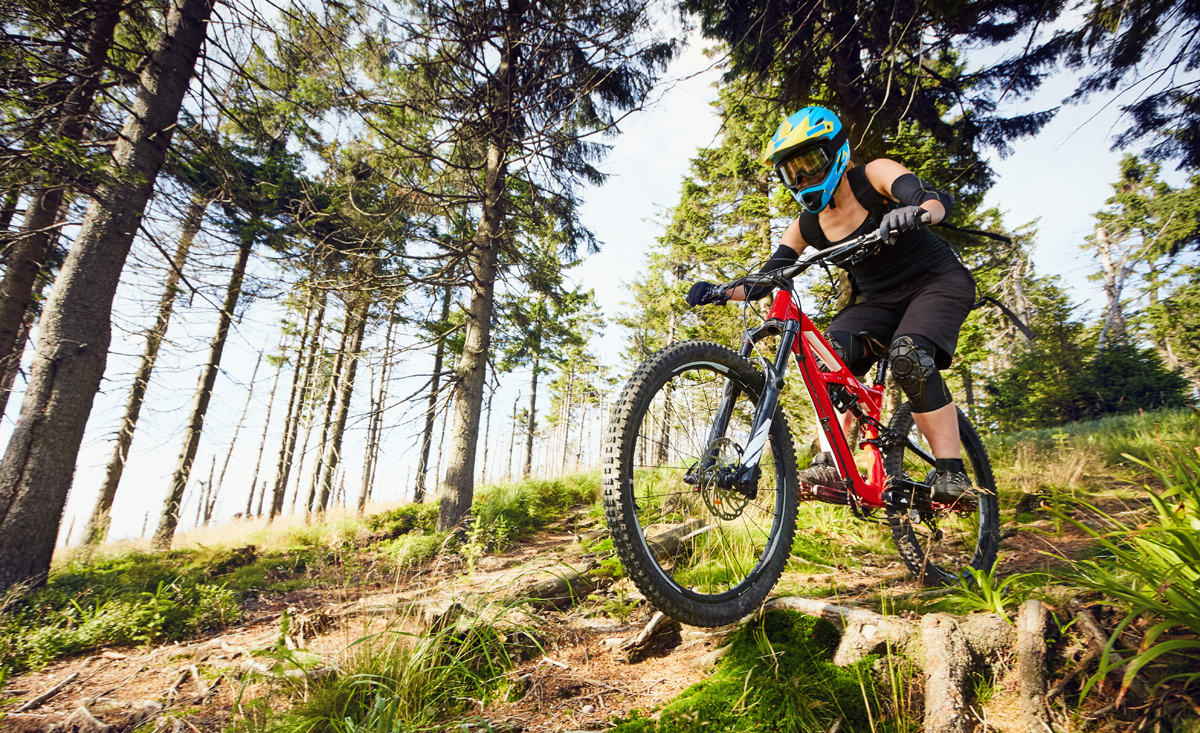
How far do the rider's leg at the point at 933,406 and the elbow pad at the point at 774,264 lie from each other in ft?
2.28

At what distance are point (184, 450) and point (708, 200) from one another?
16.1 meters

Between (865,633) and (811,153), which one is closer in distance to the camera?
(865,633)

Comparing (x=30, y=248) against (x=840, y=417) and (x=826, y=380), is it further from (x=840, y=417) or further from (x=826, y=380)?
(x=840, y=417)

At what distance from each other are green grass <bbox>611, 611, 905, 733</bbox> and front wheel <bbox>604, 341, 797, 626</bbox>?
19 cm

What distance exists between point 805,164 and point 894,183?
17.2 inches

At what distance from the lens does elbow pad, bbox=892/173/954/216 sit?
206 cm

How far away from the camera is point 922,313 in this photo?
231 cm

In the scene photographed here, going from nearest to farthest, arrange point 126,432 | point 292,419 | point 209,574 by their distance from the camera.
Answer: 1. point 209,574
2. point 126,432
3. point 292,419

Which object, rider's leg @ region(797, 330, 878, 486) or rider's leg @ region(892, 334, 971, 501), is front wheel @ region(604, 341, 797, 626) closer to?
rider's leg @ region(797, 330, 878, 486)

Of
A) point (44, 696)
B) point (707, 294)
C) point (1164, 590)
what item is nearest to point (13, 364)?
point (44, 696)

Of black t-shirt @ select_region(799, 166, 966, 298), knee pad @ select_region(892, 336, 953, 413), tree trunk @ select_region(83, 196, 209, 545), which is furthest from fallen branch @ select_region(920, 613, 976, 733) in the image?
tree trunk @ select_region(83, 196, 209, 545)

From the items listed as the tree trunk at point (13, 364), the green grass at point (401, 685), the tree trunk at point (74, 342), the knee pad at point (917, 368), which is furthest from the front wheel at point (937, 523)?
the tree trunk at point (13, 364)

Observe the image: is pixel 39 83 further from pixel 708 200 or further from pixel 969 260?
pixel 969 260

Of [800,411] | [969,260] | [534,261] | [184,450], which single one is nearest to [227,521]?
[184,450]
